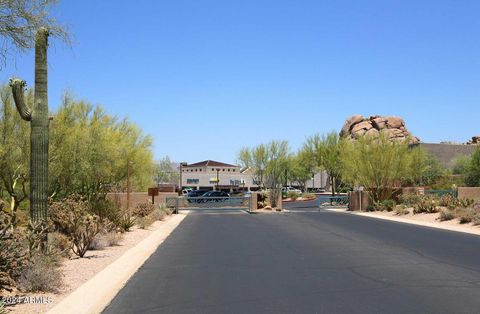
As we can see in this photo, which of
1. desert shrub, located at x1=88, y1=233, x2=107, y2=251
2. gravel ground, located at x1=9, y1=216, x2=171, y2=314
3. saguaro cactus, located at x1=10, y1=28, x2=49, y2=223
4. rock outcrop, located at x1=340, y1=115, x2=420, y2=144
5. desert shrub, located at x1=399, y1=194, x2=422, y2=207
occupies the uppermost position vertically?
rock outcrop, located at x1=340, y1=115, x2=420, y2=144

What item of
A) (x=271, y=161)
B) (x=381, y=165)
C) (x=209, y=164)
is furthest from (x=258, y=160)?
(x=209, y=164)

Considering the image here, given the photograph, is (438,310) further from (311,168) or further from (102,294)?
(311,168)

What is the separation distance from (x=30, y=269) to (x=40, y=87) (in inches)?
192

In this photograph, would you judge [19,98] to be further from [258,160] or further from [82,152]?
[258,160]

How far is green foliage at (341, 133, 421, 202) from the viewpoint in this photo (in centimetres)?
4334

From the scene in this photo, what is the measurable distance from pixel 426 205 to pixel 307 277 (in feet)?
80.9

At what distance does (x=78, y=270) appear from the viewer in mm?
13492

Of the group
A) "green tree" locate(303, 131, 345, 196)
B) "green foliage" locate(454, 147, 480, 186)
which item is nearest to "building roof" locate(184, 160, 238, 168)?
"green tree" locate(303, 131, 345, 196)

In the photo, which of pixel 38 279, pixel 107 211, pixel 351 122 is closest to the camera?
pixel 38 279

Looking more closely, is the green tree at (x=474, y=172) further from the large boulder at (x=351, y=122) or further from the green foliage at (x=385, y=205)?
the large boulder at (x=351, y=122)

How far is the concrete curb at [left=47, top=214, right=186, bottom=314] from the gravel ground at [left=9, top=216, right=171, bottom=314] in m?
0.15

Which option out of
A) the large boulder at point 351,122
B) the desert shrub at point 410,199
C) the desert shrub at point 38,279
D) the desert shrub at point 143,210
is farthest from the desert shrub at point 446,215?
the large boulder at point 351,122

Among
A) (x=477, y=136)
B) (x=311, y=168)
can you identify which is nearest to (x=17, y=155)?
(x=311, y=168)

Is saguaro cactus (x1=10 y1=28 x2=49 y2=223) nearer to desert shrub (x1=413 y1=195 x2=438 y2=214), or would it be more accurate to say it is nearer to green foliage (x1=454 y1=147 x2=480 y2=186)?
desert shrub (x1=413 y1=195 x2=438 y2=214)
